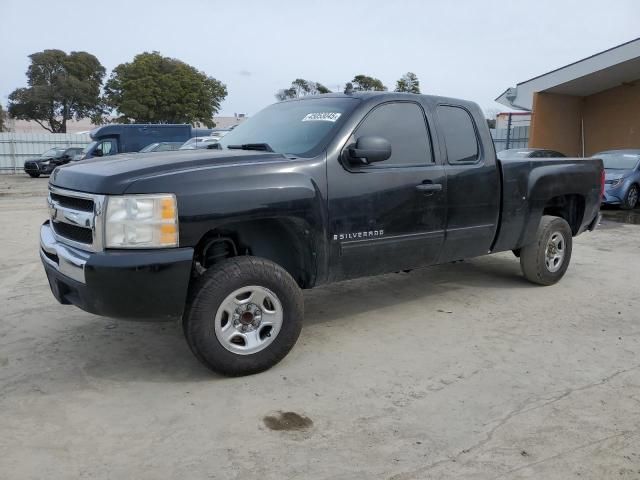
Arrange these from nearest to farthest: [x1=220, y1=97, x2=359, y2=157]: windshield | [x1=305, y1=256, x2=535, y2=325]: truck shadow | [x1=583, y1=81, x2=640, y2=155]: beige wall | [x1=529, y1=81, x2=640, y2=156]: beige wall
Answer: [x1=220, y1=97, x2=359, y2=157]: windshield, [x1=305, y1=256, x2=535, y2=325]: truck shadow, [x1=529, y1=81, x2=640, y2=156]: beige wall, [x1=583, y1=81, x2=640, y2=155]: beige wall

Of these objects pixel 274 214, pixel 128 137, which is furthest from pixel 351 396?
pixel 128 137

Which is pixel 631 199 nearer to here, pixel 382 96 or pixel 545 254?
pixel 545 254

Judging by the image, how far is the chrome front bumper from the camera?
3.37 metres

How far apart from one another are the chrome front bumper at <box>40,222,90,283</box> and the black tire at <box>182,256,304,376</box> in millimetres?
675

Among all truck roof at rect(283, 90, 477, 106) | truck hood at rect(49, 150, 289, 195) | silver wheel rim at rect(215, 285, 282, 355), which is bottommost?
silver wheel rim at rect(215, 285, 282, 355)

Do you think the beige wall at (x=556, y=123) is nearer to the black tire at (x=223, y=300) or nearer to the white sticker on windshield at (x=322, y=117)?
the white sticker on windshield at (x=322, y=117)

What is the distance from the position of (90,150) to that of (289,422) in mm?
20072

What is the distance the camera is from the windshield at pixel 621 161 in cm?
1369

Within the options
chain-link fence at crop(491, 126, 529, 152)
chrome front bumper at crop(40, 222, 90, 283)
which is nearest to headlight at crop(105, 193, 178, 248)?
chrome front bumper at crop(40, 222, 90, 283)

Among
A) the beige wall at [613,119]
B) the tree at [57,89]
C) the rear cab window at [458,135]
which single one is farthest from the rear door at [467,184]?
the tree at [57,89]

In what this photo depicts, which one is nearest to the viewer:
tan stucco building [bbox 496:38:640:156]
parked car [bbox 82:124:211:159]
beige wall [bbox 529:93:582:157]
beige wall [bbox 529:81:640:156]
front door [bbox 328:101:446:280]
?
front door [bbox 328:101:446:280]

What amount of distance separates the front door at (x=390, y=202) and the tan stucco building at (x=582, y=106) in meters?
16.6

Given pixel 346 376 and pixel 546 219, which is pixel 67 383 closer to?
pixel 346 376

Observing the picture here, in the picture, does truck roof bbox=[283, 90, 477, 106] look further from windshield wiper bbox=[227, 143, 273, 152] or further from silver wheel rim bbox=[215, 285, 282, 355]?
silver wheel rim bbox=[215, 285, 282, 355]
